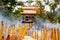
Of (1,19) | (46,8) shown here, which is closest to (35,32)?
(46,8)

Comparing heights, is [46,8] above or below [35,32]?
above

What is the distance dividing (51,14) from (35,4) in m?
0.21

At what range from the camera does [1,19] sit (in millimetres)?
1668

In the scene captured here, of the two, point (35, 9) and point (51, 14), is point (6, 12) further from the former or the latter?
point (51, 14)

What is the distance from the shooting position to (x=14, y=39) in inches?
65.4

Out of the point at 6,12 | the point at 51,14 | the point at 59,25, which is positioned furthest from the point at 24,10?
the point at 59,25

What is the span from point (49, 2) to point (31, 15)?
25 cm

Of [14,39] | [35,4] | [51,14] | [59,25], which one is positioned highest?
[35,4]

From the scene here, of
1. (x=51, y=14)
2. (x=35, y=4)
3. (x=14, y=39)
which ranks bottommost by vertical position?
(x=14, y=39)

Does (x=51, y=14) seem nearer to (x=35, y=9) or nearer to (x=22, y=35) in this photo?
(x=35, y=9)

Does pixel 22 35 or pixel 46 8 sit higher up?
pixel 46 8

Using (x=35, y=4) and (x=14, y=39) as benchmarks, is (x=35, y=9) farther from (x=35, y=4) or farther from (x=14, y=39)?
(x=14, y=39)

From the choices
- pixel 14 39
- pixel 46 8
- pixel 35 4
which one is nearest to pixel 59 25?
pixel 46 8

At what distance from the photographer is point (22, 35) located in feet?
5.44
